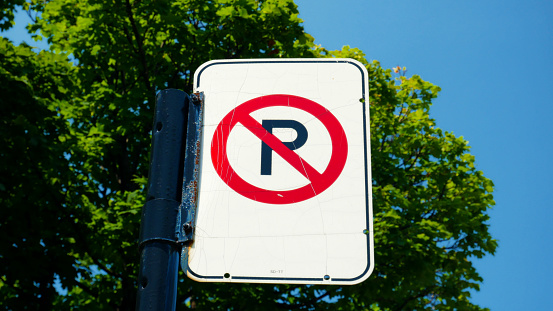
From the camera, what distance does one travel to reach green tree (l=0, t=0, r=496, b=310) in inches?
400

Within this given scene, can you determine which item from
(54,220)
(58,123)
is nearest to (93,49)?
(58,123)

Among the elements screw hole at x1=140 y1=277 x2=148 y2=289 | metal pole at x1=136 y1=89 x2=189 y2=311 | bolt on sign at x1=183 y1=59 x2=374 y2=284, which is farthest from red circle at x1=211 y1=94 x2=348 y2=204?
screw hole at x1=140 y1=277 x2=148 y2=289

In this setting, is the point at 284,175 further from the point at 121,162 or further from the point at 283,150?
the point at 121,162

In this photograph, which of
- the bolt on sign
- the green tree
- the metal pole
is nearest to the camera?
the metal pole

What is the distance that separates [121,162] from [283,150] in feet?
37.6

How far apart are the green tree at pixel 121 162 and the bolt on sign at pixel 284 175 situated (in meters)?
7.80

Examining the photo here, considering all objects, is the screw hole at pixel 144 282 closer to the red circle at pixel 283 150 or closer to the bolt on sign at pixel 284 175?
the bolt on sign at pixel 284 175

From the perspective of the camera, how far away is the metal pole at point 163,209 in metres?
1.77

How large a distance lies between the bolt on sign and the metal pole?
10cm

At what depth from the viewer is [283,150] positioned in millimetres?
2066

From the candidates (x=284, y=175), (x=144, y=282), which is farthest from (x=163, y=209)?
(x=284, y=175)

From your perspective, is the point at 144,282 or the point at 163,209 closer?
the point at 144,282

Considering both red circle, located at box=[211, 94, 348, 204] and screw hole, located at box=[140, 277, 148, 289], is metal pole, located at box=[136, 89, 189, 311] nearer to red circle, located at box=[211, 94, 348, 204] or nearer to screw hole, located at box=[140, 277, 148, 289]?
screw hole, located at box=[140, 277, 148, 289]

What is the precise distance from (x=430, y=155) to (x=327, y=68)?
1197cm
